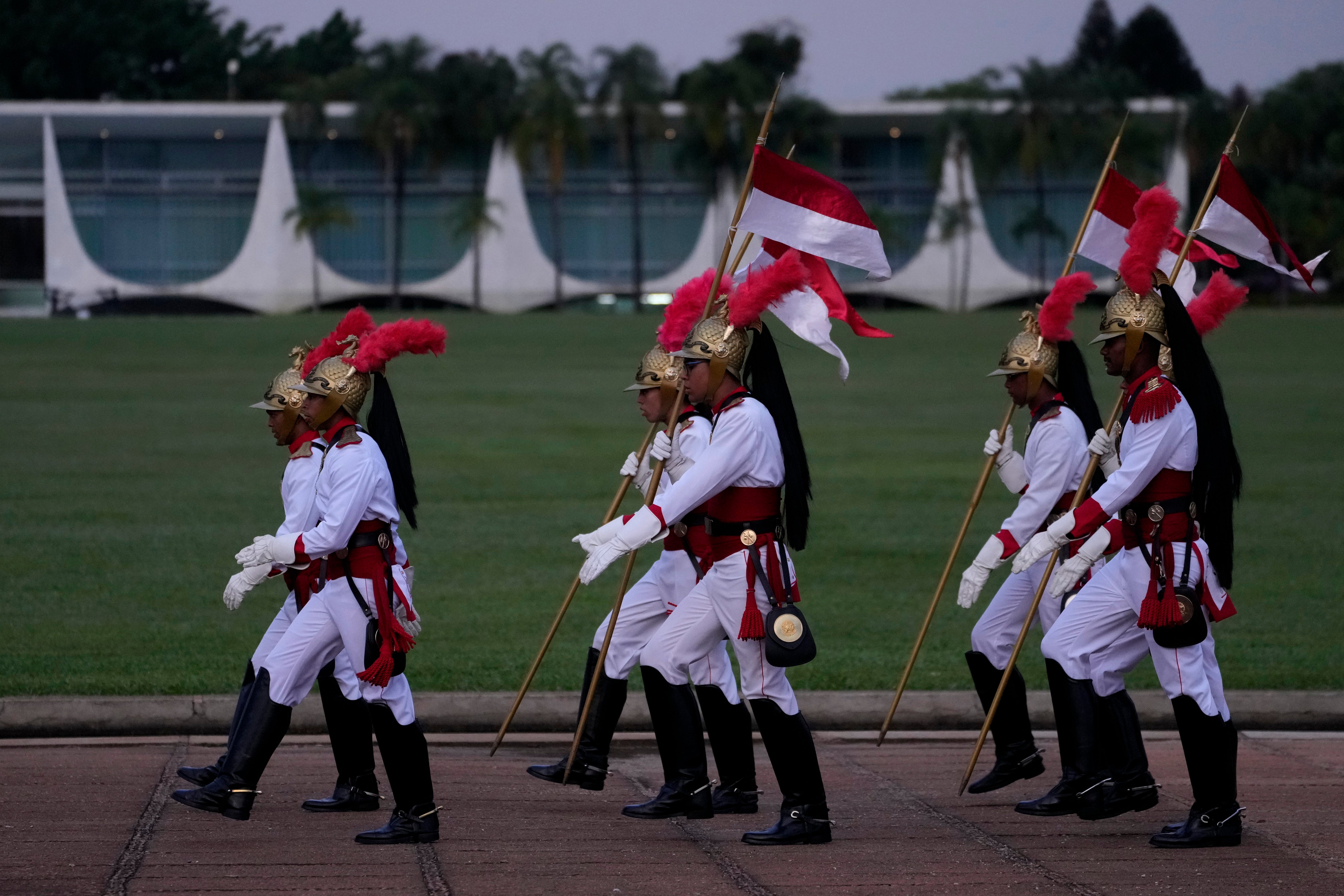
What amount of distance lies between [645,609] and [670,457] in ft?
2.54

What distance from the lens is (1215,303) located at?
7.69m

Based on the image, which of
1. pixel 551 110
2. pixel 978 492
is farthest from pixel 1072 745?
pixel 551 110

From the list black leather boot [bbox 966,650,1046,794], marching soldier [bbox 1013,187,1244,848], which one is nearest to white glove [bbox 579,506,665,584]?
marching soldier [bbox 1013,187,1244,848]

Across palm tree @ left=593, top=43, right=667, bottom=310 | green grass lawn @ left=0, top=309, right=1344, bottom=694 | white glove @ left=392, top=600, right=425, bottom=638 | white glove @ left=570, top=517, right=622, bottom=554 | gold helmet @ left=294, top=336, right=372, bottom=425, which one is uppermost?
palm tree @ left=593, top=43, right=667, bottom=310

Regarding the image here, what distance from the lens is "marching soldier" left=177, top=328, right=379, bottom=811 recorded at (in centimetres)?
688

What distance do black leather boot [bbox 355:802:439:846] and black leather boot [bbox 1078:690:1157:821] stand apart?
251 cm

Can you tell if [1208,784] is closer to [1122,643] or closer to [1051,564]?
[1122,643]

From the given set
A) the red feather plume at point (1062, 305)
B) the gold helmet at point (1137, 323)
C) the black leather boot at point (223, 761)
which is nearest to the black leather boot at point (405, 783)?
the black leather boot at point (223, 761)

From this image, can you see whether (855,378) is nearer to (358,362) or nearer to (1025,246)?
(358,362)

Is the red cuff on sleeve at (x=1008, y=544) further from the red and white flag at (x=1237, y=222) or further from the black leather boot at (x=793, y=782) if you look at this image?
the red and white flag at (x=1237, y=222)

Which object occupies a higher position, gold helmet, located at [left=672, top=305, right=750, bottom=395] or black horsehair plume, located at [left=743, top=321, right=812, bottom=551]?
gold helmet, located at [left=672, top=305, right=750, bottom=395]

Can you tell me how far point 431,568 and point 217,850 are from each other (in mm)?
7189

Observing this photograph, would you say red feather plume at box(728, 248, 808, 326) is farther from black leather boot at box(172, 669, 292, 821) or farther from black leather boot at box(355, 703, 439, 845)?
black leather boot at box(172, 669, 292, 821)

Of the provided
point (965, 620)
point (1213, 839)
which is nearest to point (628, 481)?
point (1213, 839)
